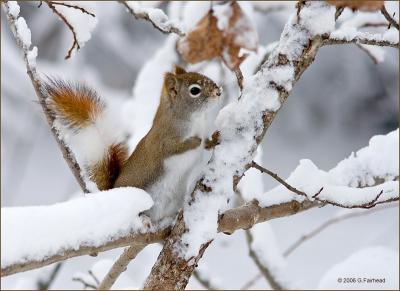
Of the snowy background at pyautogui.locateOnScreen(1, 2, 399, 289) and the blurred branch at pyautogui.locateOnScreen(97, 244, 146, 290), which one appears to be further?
the snowy background at pyautogui.locateOnScreen(1, 2, 399, 289)

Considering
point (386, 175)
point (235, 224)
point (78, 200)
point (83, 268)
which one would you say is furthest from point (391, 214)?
point (78, 200)

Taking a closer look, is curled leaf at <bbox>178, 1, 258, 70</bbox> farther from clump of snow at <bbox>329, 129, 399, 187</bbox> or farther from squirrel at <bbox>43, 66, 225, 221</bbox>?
clump of snow at <bbox>329, 129, 399, 187</bbox>

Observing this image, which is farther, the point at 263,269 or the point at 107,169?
the point at 263,269

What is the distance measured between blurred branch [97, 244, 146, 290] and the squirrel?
0.20 ft

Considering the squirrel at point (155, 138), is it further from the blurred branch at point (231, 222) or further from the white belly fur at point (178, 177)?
the blurred branch at point (231, 222)

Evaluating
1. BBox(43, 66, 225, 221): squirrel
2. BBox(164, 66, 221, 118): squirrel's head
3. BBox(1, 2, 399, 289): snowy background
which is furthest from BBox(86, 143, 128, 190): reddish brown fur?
BBox(1, 2, 399, 289): snowy background

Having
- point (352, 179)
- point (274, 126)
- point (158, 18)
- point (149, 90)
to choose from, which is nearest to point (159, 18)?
point (158, 18)

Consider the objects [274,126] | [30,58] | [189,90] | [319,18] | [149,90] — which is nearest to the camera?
[319,18]

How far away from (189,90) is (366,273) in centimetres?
69

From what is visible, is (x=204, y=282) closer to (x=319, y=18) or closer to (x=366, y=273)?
(x=366, y=273)

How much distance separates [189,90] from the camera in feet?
4.19

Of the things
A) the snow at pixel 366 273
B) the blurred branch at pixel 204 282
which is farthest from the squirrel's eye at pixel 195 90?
the blurred branch at pixel 204 282

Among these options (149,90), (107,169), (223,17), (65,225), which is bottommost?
(65,225)

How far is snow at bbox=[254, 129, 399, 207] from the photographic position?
1.03 meters
